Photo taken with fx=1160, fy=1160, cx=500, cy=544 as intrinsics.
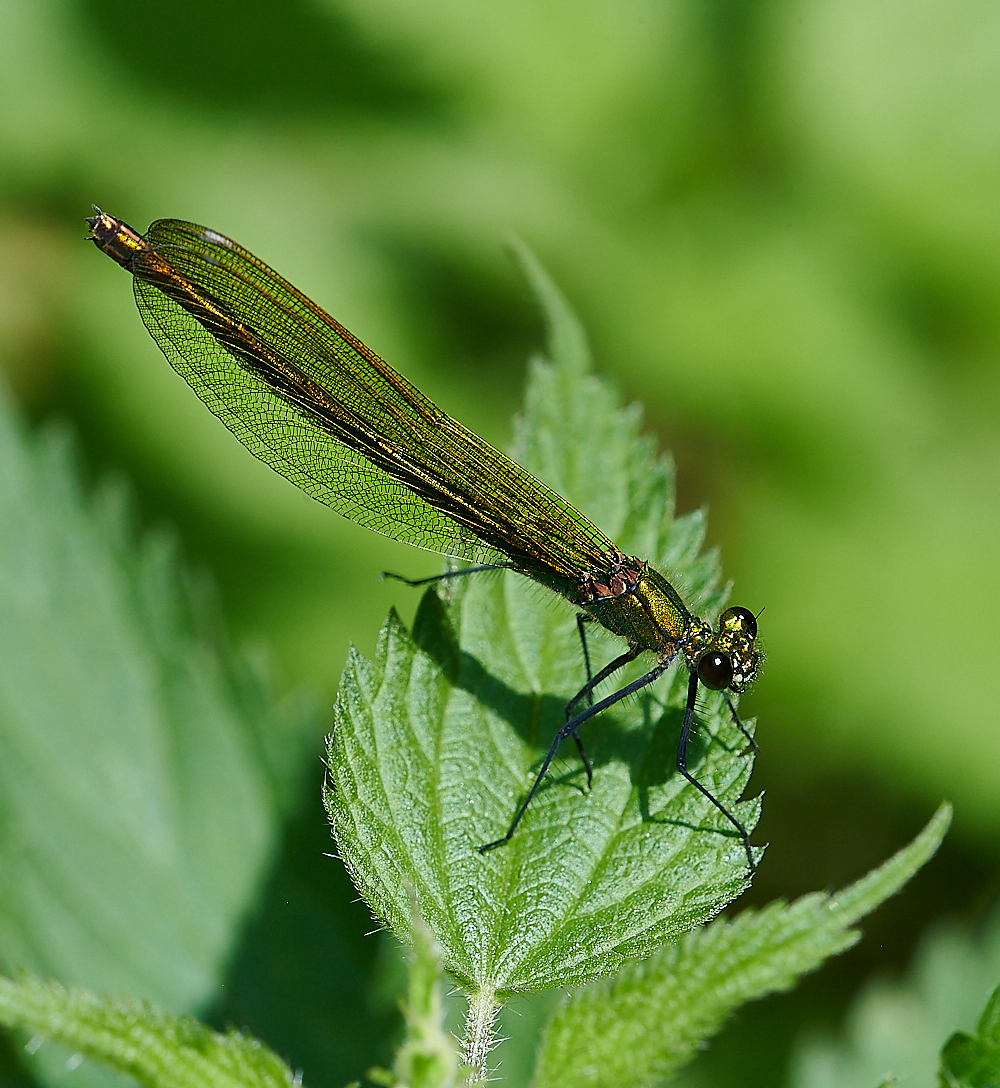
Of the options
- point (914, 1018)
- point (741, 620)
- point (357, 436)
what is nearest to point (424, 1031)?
point (741, 620)

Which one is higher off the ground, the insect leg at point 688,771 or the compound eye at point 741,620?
the compound eye at point 741,620

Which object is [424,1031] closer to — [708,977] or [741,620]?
[708,977]

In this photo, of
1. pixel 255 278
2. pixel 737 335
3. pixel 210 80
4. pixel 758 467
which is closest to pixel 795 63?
pixel 737 335

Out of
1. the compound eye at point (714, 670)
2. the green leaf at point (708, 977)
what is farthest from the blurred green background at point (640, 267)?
the green leaf at point (708, 977)

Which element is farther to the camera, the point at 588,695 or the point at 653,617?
the point at 653,617

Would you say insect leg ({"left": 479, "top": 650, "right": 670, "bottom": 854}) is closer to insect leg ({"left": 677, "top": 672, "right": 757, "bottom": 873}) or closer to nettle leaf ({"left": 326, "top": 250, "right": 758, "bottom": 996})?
nettle leaf ({"left": 326, "top": 250, "right": 758, "bottom": 996})

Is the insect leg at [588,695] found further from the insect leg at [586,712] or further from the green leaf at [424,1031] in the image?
the green leaf at [424,1031]
